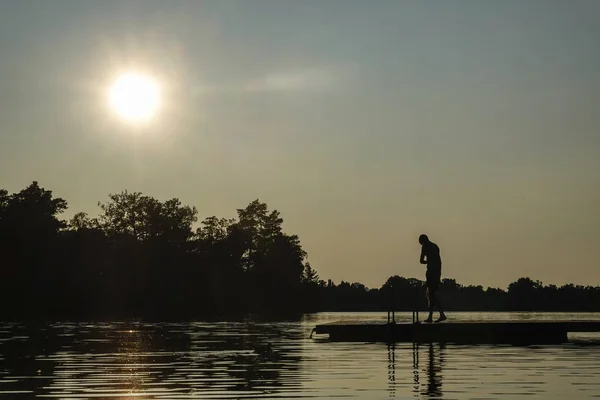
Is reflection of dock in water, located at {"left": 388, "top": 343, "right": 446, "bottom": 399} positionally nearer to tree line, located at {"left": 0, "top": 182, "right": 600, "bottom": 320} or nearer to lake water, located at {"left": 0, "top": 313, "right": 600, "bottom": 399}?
lake water, located at {"left": 0, "top": 313, "right": 600, "bottom": 399}

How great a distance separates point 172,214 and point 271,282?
18349 mm

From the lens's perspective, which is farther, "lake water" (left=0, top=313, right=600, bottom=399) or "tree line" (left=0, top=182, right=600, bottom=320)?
"tree line" (left=0, top=182, right=600, bottom=320)

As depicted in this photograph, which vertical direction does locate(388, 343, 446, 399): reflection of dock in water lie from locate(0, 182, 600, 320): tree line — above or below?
below

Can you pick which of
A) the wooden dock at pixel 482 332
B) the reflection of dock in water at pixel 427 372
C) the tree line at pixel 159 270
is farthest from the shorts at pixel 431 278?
the tree line at pixel 159 270

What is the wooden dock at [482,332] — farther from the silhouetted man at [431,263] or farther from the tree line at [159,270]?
the tree line at [159,270]

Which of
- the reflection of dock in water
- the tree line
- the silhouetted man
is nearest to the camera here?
the reflection of dock in water

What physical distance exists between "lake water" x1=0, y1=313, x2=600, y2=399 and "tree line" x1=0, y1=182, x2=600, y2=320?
53.6m

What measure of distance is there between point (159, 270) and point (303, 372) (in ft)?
372

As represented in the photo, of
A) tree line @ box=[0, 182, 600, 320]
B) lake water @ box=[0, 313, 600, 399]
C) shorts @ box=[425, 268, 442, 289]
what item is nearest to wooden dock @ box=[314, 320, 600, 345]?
lake water @ box=[0, 313, 600, 399]

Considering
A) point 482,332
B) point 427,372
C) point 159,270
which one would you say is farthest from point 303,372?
point 159,270

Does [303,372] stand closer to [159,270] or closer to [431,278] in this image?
[431,278]

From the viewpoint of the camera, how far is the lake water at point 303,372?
17.2 m

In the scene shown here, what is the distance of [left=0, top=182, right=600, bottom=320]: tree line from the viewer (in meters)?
106

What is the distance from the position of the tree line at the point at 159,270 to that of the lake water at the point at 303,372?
53.6 meters
